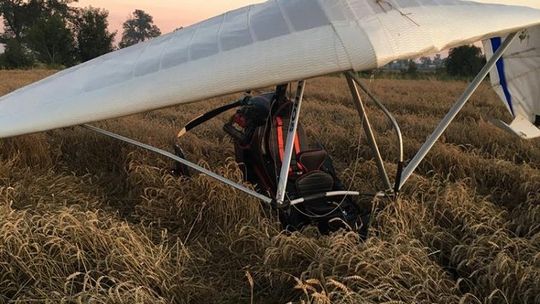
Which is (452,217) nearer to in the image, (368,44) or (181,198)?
(368,44)

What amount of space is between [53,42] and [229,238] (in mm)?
46785

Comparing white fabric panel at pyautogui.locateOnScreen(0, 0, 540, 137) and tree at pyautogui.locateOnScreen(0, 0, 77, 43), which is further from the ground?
tree at pyautogui.locateOnScreen(0, 0, 77, 43)

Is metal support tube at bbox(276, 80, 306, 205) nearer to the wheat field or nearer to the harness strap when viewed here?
the wheat field

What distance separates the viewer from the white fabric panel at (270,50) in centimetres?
275

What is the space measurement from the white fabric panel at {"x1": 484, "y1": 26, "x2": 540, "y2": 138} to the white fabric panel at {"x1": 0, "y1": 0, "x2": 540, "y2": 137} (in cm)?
121

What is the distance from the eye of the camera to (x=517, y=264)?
265 centimetres

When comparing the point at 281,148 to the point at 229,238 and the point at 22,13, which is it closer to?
the point at 229,238

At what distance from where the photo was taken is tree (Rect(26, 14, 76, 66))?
44219mm

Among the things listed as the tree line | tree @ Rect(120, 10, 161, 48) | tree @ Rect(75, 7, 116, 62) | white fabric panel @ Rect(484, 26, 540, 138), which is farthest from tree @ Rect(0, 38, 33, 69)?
tree @ Rect(120, 10, 161, 48)

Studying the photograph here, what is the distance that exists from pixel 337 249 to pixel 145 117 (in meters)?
6.49

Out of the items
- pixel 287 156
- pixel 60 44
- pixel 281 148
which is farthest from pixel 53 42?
pixel 287 156

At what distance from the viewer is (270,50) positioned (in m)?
2.89

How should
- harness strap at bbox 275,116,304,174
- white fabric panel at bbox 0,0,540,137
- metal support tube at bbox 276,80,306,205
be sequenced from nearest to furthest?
1. white fabric panel at bbox 0,0,540,137
2. metal support tube at bbox 276,80,306,205
3. harness strap at bbox 275,116,304,174

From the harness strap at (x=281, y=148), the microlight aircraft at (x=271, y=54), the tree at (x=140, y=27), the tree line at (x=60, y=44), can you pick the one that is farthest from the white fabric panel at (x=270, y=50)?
the tree at (x=140, y=27)
